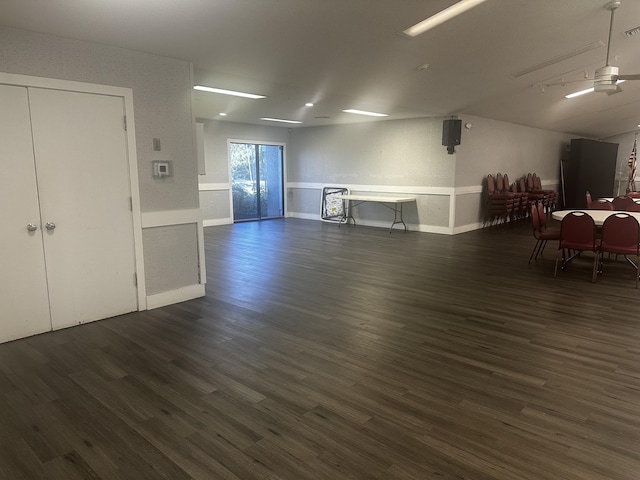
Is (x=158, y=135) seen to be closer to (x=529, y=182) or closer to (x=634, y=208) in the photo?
(x=634, y=208)

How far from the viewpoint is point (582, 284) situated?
548 centimetres

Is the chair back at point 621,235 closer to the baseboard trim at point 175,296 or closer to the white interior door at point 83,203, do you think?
the baseboard trim at point 175,296

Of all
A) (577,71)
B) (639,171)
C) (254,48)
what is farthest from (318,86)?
(639,171)

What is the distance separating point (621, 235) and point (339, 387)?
4.67 metres

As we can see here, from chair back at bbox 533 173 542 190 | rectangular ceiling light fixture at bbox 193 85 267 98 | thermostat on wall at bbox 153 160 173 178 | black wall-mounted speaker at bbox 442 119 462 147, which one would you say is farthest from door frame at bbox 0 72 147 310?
chair back at bbox 533 173 542 190

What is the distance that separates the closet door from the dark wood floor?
25 centimetres

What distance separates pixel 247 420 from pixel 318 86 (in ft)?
16.7

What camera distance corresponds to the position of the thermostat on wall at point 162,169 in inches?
174

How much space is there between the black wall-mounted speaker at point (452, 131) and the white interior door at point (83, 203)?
6.72 m

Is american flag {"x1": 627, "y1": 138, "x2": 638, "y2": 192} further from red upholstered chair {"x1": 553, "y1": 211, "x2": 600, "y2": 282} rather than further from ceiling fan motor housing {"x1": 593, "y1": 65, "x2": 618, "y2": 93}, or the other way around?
ceiling fan motor housing {"x1": 593, "y1": 65, "x2": 618, "y2": 93}

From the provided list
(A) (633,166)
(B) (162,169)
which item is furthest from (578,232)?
(A) (633,166)

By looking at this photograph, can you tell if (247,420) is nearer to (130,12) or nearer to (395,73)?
(130,12)

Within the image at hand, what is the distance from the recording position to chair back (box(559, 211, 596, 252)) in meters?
5.55

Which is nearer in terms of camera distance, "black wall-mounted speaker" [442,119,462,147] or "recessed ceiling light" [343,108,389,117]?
"recessed ceiling light" [343,108,389,117]
